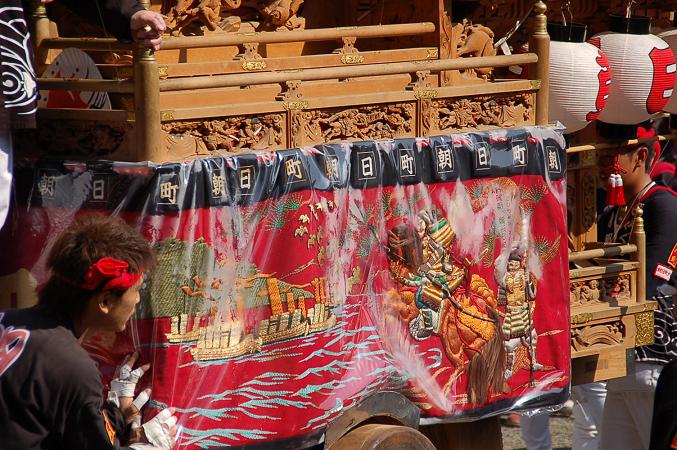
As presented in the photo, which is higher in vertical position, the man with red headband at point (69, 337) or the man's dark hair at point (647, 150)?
the man's dark hair at point (647, 150)

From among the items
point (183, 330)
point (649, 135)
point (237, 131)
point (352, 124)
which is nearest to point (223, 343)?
point (183, 330)

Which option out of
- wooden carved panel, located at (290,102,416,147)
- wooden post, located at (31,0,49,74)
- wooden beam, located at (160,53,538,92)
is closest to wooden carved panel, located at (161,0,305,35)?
wooden post, located at (31,0,49,74)

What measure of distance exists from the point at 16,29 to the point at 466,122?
7.25 feet

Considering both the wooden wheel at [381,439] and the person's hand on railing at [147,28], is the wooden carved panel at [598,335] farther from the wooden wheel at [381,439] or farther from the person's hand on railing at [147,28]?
the person's hand on railing at [147,28]

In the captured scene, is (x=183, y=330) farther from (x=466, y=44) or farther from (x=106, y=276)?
(x=466, y=44)

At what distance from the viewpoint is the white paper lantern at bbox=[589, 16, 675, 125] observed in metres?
7.19

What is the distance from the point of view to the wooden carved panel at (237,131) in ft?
16.9

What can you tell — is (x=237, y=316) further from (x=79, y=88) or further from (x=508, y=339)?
(x=508, y=339)

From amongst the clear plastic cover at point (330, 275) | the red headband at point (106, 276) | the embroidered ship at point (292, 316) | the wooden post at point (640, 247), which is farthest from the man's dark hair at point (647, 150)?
the red headband at point (106, 276)

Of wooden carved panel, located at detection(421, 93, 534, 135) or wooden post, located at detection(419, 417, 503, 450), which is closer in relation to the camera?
wooden carved panel, located at detection(421, 93, 534, 135)

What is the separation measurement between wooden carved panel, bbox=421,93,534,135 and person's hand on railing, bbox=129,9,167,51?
146 centimetres

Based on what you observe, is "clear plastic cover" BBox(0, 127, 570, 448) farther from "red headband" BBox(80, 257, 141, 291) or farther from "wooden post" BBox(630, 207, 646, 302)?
"red headband" BBox(80, 257, 141, 291)

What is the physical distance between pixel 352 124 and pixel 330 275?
2.24 ft

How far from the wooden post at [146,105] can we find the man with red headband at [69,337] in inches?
39.2
